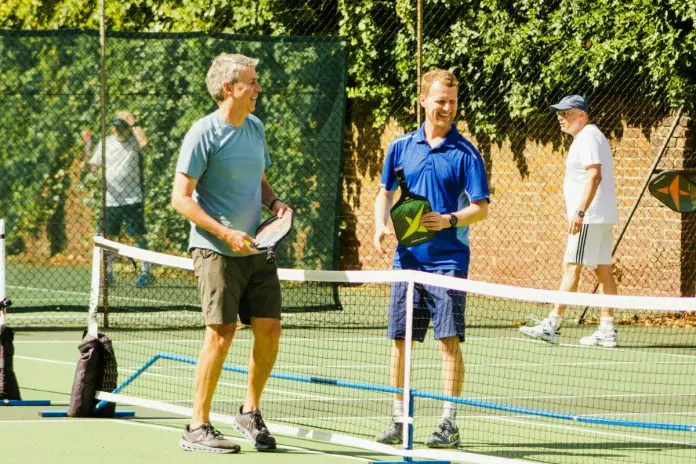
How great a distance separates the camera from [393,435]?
780cm

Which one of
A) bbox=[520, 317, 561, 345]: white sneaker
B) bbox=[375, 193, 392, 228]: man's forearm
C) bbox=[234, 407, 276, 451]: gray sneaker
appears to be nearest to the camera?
bbox=[234, 407, 276, 451]: gray sneaker

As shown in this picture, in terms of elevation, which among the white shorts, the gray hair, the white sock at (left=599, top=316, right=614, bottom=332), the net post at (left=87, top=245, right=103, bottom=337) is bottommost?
the white sock at (left=599, top=316, right=614, bottom=332)

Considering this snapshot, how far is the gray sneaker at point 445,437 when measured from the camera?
25.8 feet

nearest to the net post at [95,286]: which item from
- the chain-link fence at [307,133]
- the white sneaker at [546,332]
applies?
the white sneaker at [546,332]

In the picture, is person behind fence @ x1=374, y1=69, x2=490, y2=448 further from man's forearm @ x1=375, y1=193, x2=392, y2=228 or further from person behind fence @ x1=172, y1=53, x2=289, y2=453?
person behind fence @ x1=172, y1=53, x2=289, y2=453

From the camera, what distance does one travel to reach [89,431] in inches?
330

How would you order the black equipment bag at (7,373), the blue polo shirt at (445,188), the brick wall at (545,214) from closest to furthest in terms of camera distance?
the blue polo shirt at (445,188)
the black equipment bag at (7,373)
the brick wall at (545,214)

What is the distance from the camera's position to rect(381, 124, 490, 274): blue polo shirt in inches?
316

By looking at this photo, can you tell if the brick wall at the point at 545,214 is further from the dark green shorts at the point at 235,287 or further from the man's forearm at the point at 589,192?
the dark green shorts at the point at 235,287

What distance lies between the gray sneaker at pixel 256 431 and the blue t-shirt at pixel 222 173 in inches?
33.0

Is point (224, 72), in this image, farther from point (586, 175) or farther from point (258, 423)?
point (586, 175)

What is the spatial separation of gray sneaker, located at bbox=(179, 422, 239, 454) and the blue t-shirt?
2.92ft

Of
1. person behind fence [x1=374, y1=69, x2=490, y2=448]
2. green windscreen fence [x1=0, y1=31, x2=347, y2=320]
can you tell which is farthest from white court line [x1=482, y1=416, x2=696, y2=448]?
green windscreen fence [x1=0, y1=31, x2=347, y2=320]

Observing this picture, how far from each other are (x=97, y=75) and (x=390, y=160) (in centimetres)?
656
